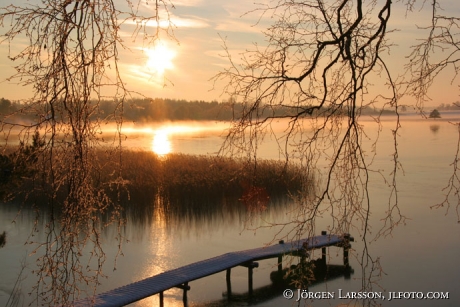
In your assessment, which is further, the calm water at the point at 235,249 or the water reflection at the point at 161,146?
the water reflection at the point at 161,146

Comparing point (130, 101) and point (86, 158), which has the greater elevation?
point (130, 101)

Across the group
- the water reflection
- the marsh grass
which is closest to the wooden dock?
the marsh grass

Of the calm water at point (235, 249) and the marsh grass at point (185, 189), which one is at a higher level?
the marsh grass at point (185, 189)

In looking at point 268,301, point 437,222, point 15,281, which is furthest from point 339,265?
point 15,281

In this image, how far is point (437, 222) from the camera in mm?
12750

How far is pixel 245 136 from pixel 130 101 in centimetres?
79

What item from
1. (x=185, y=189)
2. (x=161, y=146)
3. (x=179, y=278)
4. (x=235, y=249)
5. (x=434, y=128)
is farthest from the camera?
(x=434, y=128)

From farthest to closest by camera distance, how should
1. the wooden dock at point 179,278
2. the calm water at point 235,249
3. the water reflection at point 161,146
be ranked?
the water reflection at point 161,146 < the calm water at point 235,249 < the wooden dock at point 179,278

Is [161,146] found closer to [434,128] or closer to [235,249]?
[235,249]

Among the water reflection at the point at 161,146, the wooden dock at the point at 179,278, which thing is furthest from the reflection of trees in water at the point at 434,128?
the wooden dock at the point at 179,278

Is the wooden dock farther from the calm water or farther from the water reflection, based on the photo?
the water reflection

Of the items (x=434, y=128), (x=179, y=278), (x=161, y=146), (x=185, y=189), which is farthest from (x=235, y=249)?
(x=434, y=128)

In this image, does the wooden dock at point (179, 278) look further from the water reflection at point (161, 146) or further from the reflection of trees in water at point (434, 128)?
the reflection of trees in water at point (434, 128)

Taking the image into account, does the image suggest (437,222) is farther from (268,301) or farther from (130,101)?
(130,101)
